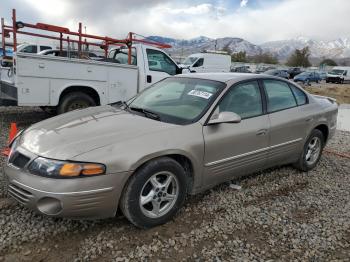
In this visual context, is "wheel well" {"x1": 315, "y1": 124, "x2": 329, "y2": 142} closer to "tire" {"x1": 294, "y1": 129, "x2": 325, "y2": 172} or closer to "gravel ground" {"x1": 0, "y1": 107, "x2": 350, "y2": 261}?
"tire" {"x1": 294, "y1": 129, "x2": 325, "y2": 172}

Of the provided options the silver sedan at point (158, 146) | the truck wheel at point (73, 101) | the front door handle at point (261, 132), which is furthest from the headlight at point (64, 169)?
the truck wheel at point (73, 101)

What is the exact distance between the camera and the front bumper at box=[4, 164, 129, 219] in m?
2.66

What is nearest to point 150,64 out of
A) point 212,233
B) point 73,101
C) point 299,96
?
point 73,101

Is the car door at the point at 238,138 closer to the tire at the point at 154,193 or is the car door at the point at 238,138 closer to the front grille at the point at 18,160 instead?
the tire at the point at 154,193

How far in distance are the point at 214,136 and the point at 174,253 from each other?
A: 1.27 m

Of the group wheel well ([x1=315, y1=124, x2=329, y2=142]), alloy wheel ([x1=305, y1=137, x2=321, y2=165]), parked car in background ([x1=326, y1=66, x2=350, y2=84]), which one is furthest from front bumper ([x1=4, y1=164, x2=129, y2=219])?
parked car in background ([x1=326, y1=66, x2=350, y2=84])

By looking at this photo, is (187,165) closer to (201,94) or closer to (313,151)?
(201,94)

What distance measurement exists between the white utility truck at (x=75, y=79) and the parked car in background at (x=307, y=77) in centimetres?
3354

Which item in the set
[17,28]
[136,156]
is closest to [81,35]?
[17,28]

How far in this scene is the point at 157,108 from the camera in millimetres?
3830

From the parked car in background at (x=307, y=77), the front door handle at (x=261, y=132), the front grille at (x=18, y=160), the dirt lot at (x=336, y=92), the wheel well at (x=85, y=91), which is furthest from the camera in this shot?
the parked car in background at (x=307, y=77)

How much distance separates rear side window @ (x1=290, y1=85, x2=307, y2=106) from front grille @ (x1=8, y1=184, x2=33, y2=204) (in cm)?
371

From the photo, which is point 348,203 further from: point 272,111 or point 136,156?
point 136,156

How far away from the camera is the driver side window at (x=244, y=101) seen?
376 centimetres
